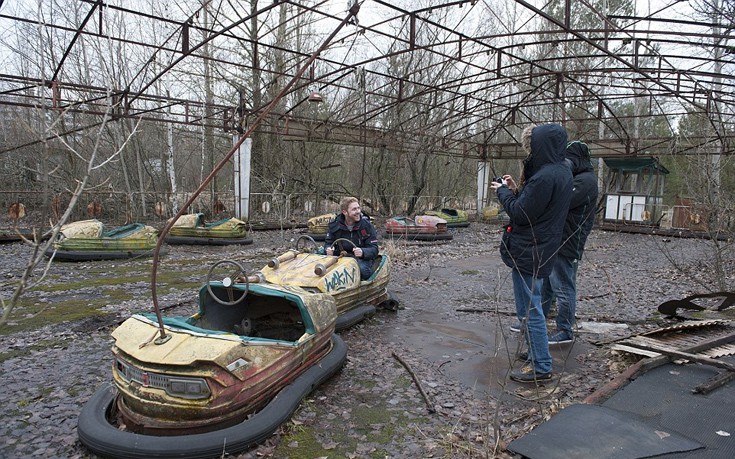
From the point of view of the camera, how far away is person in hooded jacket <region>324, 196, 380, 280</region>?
4484mm

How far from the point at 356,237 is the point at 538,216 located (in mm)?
1990

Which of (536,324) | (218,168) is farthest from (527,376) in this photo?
(218,168)

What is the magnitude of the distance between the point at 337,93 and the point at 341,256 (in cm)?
1346

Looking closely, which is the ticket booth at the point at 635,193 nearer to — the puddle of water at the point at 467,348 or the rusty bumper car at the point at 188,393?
the puddle of water at the point at 467,348

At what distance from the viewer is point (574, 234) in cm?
364

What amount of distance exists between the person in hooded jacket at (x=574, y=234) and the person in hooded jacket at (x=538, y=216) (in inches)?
27.0

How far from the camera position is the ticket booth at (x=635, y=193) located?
16.3m

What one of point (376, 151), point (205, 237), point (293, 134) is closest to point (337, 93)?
point (376, 151)

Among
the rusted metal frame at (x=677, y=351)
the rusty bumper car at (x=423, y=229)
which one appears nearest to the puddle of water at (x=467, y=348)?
the rusted metal frame at (x=677, y=351)

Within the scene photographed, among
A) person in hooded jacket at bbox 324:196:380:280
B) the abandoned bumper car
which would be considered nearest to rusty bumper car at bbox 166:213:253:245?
person in hooded jacket at bbox 324:196:380:280

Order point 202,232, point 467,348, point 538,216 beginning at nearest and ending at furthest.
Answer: point 538,216 < point 467,348 < point 202,232

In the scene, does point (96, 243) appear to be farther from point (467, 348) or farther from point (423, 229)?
point (423, 229)

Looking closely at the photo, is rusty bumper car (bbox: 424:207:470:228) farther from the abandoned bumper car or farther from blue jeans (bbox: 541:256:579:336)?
the abandoned bumper car

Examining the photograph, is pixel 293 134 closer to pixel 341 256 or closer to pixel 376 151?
pixel 376 151
